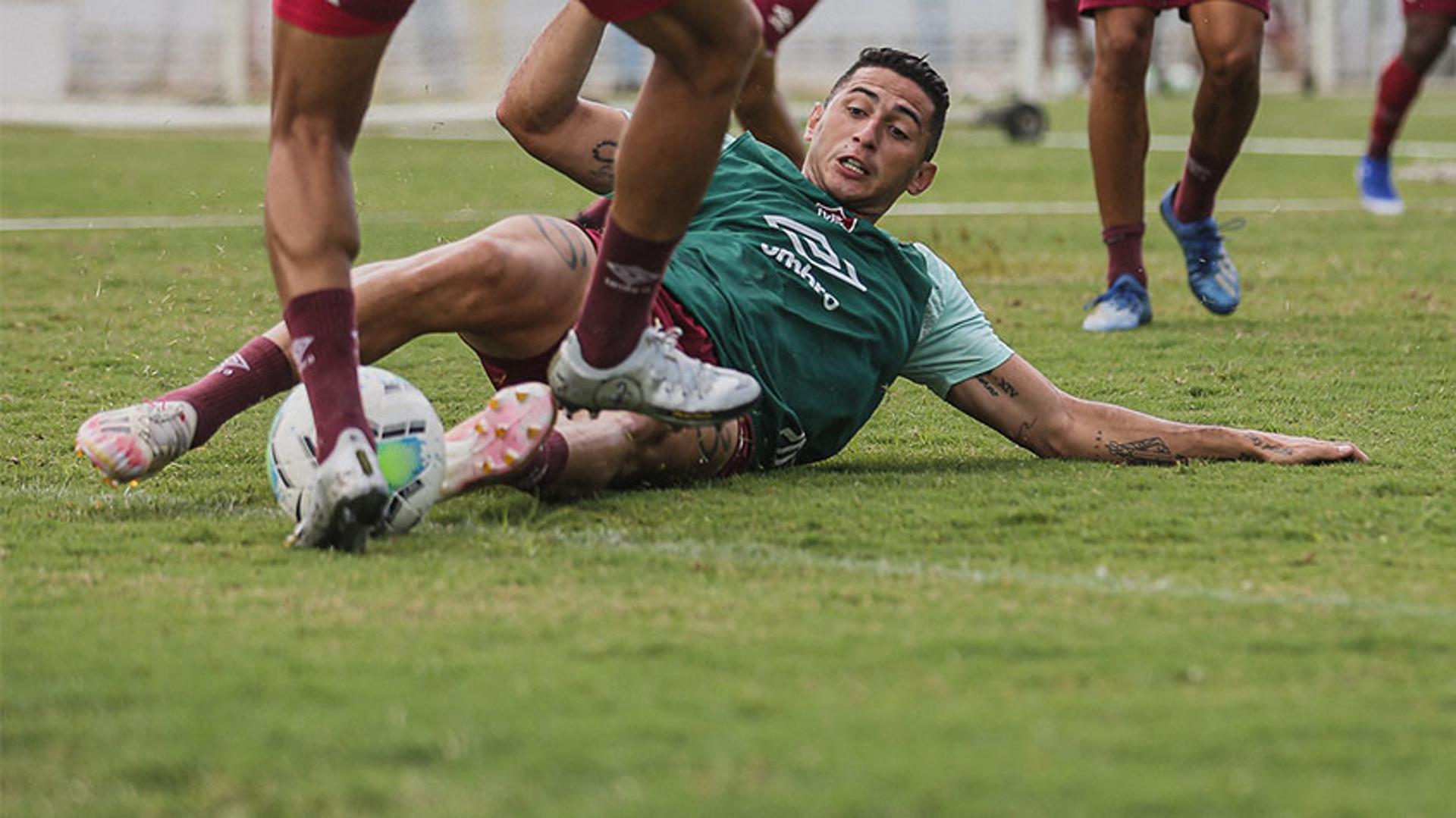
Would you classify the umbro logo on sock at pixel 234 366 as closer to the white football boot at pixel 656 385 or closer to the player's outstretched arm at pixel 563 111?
the white football boot at pixel 656 385

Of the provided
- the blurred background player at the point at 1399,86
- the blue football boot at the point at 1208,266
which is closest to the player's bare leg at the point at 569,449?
the blue football boot at the point at 1208,266

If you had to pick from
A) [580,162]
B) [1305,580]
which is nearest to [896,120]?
[580,162]

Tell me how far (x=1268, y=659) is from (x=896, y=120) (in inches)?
81.4

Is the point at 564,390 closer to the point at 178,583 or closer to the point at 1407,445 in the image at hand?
the point at 178,583

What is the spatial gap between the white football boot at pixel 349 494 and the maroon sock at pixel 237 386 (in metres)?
0.55

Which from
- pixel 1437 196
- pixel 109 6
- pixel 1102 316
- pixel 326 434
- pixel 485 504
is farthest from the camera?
pixel 109 6

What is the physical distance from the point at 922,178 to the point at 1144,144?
84.3 inches

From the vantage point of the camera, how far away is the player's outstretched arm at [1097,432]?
4230 mm

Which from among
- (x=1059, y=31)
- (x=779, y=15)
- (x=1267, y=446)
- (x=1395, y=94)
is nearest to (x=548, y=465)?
(x=1267, y=446)

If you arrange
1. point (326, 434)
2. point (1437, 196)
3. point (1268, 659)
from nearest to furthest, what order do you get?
1. point (1268, 659)
2. point (326, 434)
3. point (1437, 196)

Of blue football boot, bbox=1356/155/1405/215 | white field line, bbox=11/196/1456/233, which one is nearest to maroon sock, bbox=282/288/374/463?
white field line, bbox=11/196/1456/233

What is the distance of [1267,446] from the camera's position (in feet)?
13.9

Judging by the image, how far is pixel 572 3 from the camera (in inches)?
175

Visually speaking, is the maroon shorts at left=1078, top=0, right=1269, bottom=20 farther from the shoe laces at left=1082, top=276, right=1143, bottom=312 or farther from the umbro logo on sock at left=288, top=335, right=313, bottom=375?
the umbro logo on sock at left=288, top=335, right=313, bottom=375
